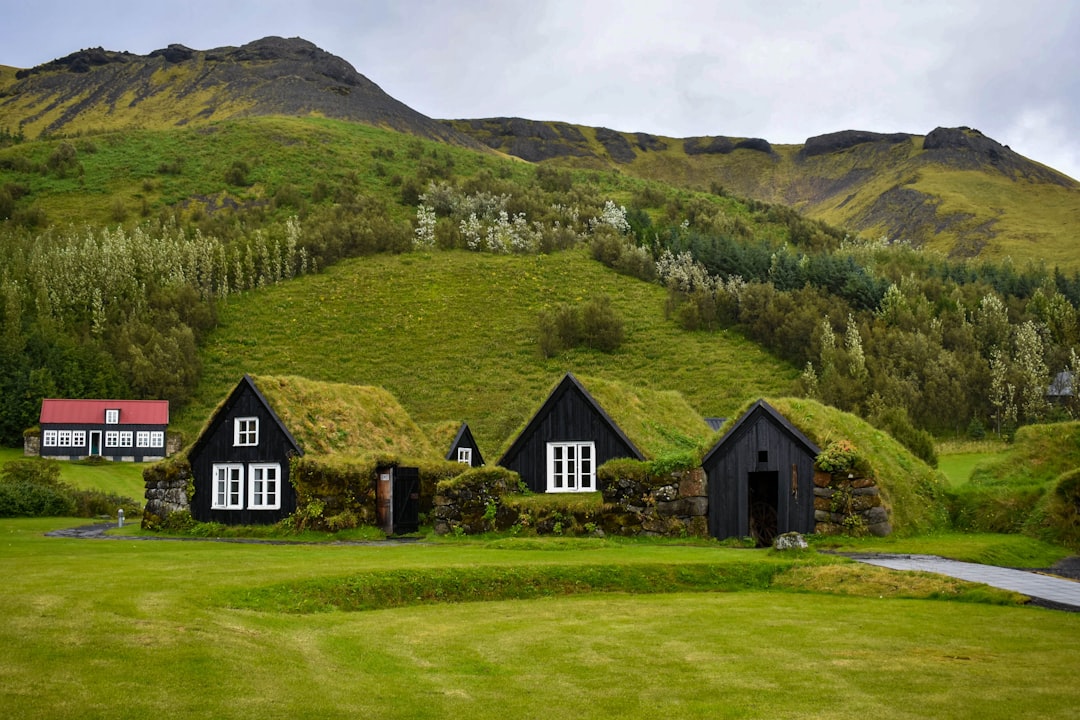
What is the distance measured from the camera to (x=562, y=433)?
120 feet

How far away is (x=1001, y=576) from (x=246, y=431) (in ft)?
94.9

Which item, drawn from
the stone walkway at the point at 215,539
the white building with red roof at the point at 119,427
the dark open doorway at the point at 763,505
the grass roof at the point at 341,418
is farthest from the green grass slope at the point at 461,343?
the dark open doorway at the point at 763,505

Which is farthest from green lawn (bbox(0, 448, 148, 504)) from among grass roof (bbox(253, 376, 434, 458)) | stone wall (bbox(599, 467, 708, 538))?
stone wall (bbox(599, 467, 708, 538))

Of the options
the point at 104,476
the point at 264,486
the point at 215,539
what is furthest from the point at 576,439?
the point at 104,476

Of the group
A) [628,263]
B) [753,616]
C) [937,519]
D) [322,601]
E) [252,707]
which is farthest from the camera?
[628,263]

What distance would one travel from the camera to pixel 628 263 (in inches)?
4508

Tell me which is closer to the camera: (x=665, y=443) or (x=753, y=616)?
(x=753, y=616)

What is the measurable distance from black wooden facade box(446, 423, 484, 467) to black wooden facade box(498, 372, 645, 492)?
9.07m

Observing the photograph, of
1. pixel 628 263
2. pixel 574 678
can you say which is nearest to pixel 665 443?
pixel 574 678

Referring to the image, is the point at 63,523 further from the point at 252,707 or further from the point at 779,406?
the point at 252,707

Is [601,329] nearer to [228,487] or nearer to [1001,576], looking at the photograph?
[228,487]

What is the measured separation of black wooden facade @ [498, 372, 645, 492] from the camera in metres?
35.9

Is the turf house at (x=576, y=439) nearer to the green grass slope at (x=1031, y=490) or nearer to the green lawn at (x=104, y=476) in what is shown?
the green grass slope at (x=1031, y=490)

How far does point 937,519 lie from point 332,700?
26.9m
